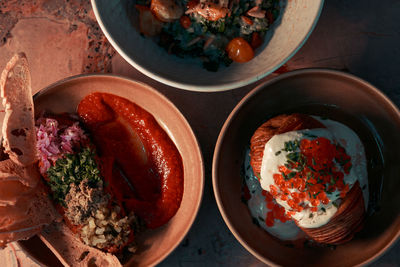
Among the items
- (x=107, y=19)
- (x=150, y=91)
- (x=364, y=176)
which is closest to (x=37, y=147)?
(x=150, y=91)

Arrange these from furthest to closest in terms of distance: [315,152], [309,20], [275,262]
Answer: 1. [275,262]
2. [315,152]
3. [309,20]

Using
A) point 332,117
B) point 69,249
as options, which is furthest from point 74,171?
point 332,117

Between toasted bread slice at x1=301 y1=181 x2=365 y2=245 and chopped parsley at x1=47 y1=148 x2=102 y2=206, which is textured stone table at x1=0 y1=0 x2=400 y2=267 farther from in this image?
chopped parsley at x1=47 y1=148 x2=102 y2=206

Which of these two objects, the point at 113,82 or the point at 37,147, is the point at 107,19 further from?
the point at 37,147

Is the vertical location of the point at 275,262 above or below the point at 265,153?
below

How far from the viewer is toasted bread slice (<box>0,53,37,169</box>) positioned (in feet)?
6.22

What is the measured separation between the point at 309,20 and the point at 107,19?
0.96 meters

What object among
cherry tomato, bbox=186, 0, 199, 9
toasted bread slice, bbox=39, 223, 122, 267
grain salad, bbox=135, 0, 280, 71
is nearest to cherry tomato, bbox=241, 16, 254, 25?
grain salad, bbox=135, 0, 280, 71

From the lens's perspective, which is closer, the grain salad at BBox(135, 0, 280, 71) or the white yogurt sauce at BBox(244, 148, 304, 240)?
the grain salad at BBox(135, 0, 280, 71)

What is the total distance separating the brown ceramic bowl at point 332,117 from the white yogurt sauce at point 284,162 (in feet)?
0.17

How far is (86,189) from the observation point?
76.5 inches

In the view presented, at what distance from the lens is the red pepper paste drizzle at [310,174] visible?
5.78 ft

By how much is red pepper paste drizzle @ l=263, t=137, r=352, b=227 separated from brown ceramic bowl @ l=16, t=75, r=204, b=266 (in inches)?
19.4

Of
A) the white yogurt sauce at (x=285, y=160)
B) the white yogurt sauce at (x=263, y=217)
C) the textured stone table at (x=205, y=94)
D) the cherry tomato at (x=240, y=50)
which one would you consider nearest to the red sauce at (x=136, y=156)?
the textured stone table at (x=205, y=94)
